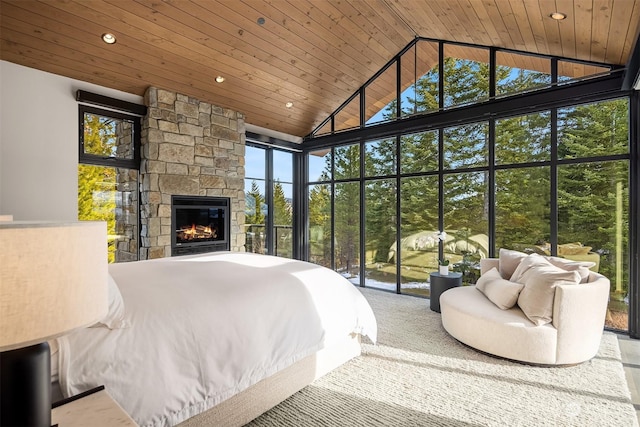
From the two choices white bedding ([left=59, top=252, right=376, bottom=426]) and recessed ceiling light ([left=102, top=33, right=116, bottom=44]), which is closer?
white bedding ([left=59, top=252, right=376, bottom=426])

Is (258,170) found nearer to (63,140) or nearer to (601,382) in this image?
(63,140)

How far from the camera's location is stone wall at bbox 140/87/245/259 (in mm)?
4375

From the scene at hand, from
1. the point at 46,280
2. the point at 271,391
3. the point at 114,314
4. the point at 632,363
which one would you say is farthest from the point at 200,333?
the point at 632,363

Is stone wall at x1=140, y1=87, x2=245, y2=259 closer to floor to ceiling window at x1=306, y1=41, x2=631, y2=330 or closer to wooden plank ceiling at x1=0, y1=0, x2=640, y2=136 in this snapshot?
wooden plank ceiling at x1=0, y1=0, x2=640, y2=136

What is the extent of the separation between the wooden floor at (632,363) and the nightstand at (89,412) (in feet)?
9.73

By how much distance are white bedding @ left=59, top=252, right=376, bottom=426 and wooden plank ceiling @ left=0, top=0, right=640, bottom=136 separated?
256cm

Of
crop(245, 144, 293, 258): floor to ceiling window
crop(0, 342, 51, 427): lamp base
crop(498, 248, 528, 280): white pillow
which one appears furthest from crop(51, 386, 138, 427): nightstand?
crop(245, 144, 293, 258): floor to ceiling window

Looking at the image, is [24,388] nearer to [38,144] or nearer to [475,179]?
[38,144]

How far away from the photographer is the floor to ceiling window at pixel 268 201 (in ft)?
19.8

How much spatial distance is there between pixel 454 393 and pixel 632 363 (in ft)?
5.95

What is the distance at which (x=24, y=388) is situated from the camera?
0.87m

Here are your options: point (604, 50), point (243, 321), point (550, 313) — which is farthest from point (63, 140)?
point (604, 50)

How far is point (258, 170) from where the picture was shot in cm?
622

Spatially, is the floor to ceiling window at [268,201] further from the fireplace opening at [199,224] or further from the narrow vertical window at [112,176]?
the narrow vertical window at [112,176]
